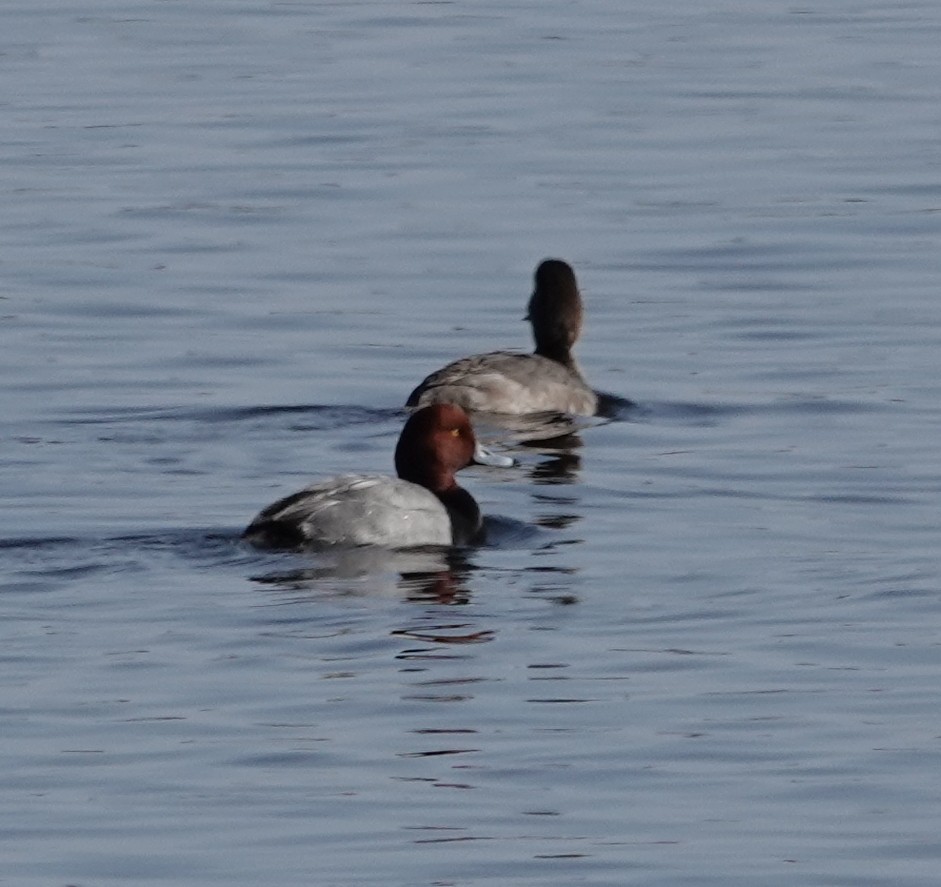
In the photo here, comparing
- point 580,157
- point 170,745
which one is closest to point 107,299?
point 580,157

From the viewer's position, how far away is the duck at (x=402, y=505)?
481 inches

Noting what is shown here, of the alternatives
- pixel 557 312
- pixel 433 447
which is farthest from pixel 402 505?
pixel 557 312

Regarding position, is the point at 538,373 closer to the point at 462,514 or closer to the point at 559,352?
the point at 559,352

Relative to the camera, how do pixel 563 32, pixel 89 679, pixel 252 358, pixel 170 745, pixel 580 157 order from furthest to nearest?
pixel 563 32, pixel 580 157, pixel 252 358, pixel 89 679, pixel 170 745

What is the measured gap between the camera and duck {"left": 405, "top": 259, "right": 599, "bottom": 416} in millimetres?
15953

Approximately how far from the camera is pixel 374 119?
1060 inches

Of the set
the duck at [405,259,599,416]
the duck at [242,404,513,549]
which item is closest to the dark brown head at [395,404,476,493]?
the duck at [242,404,513,549]

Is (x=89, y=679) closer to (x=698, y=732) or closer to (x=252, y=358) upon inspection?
(x=698, y=732)

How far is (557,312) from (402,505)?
4953 millimetres

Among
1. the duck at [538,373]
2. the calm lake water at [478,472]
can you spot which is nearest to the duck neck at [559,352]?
the duck at [538,373]

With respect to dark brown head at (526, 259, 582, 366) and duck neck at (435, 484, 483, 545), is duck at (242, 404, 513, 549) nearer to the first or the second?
duck neck at (435, 484, 483, 545)

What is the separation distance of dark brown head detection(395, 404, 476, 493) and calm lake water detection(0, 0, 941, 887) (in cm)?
35

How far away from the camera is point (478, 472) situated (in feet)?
48.5

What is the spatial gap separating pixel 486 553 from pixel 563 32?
21303 millimetres
